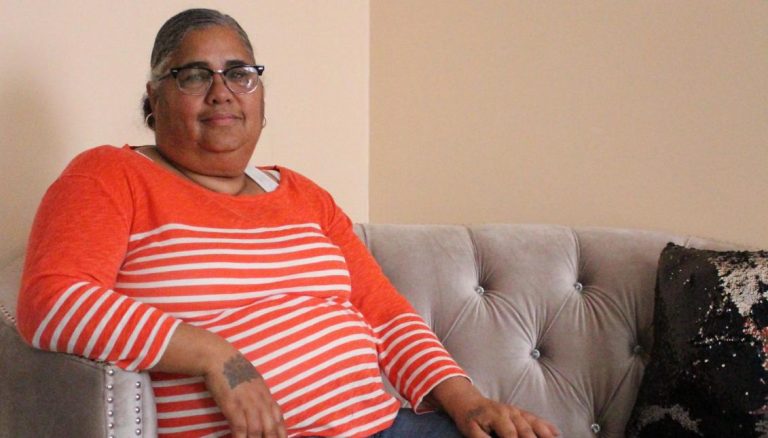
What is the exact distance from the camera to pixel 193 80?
1.42 meters

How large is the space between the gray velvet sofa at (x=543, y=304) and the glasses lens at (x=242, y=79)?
0.48 metres

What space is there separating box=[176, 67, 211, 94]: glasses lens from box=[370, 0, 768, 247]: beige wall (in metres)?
1.13

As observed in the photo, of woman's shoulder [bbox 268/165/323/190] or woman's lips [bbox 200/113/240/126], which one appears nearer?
woman's lips [bbox 200/113/240/126]

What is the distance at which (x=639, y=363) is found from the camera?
1698mm

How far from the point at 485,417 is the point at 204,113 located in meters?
0.66

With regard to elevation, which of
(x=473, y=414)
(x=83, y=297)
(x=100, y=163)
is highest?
(x=100, y=163)

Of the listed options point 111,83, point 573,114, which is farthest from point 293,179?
point 573,114

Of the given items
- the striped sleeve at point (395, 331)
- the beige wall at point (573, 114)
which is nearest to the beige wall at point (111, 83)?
the beige wall at point (573, 114)

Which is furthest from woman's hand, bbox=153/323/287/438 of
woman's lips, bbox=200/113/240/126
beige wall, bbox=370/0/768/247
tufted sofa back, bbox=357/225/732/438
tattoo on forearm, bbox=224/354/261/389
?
beige wall, bbox=370/0/768/247

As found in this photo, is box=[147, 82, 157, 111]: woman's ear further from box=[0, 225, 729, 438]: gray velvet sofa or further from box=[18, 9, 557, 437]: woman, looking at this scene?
box=[0, 225, 729, 438]: gray velvet sofa

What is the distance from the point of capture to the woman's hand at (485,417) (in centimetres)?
130

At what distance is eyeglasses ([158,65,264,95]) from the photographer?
1411 mm

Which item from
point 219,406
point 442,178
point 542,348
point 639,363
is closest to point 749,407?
point 639,363

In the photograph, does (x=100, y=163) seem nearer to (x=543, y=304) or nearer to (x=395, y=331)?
(x=395, y=331)
